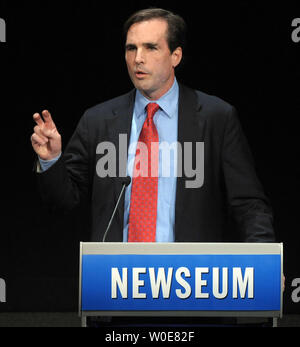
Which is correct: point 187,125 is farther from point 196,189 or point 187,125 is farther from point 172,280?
point 172,280

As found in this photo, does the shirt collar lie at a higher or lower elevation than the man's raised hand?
higher

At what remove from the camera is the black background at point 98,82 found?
165 inches

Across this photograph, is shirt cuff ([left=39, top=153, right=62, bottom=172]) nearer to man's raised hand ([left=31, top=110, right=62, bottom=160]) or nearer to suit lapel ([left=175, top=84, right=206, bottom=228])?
man's raised hand ([left=31, top=110, right=62, bottom=160])

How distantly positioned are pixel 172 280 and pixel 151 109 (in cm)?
79

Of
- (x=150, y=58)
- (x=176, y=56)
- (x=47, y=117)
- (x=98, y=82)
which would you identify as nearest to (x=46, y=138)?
(x=47, y=117)

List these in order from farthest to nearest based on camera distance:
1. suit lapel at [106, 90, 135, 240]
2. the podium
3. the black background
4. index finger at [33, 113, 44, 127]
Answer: the black background < suit lapel at [106, 90, 135, 240] < index finger at [33, 113, 44, 127] < the podium

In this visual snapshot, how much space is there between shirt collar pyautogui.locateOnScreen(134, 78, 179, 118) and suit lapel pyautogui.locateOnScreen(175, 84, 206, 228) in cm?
2

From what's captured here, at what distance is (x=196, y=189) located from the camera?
247cm

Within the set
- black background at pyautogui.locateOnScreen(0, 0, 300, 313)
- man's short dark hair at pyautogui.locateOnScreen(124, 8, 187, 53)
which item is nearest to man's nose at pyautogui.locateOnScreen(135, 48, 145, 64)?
man's short dark hair at pyautogui.locateOnScreen(124, 8, 187, 53)

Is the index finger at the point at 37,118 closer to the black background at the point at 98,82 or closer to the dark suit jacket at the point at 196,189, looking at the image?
the dark suit jacket at the point at 196,189

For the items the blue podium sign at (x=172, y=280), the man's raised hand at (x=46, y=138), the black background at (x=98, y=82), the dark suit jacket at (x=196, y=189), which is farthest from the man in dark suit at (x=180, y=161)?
the black background at (x=98, y=82)

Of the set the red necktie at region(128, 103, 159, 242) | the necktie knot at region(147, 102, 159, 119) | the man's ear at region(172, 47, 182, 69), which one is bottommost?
the red necktie at region(128, 103, 159, 242)

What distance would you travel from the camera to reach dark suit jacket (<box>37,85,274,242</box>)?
2.41 m

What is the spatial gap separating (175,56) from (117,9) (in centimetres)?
167
